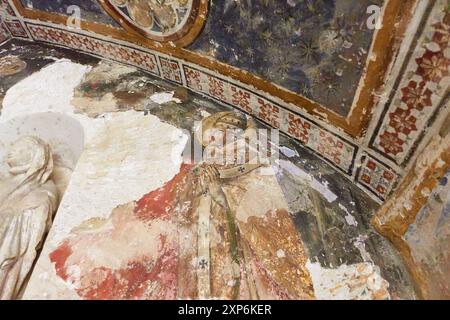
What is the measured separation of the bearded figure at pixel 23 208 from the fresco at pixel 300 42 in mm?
2199

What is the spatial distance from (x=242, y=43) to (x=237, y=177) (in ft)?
4.42

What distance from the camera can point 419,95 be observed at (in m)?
3.02

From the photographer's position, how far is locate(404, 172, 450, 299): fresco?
287 cm

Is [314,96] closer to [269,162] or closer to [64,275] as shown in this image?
[269,162]

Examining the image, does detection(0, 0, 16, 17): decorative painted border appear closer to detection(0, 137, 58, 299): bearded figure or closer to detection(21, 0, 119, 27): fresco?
detection(21, 0, 119, 27): fresco

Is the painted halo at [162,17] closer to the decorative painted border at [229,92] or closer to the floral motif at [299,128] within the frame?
the decorative painted border at [229,92]

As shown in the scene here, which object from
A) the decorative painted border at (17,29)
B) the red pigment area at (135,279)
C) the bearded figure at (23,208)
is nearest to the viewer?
the red pigment area at (135,279)

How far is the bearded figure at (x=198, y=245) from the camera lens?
3061 mm

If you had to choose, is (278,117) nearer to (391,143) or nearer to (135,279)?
(391,143)

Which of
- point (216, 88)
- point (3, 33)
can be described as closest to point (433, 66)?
point (216, 88)

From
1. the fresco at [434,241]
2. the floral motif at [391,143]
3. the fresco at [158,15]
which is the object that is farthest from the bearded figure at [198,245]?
the fresco at [158,15]

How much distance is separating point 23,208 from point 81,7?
108 inches

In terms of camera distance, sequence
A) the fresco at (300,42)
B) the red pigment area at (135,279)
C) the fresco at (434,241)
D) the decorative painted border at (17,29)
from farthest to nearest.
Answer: the decorative painted border at (17,29) < the fresco at (300,42) < the red pigment area at (135,279) < the fresco at (434,241)

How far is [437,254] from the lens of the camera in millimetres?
2951
